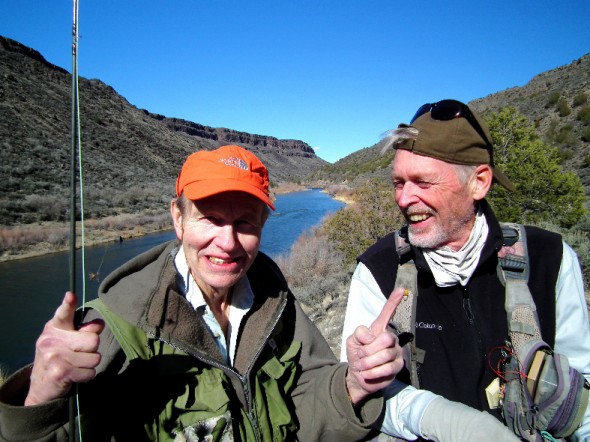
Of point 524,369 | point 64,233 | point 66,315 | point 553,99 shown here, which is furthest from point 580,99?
point 64,233

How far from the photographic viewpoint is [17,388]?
1.01 meters

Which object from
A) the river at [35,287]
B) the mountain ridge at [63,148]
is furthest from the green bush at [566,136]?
the mountain ridge at [63,148]

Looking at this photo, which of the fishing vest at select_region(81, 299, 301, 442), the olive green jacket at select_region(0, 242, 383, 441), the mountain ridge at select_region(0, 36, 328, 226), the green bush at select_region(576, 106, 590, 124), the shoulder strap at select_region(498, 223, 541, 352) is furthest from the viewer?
the mountain ridge at select_region(0, 36, 328, 226)

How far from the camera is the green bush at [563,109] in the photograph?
2367 cm

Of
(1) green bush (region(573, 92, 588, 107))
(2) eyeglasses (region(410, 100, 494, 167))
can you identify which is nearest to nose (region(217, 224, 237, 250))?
(2) eyeglasses (region(410, 100, 494, 167))

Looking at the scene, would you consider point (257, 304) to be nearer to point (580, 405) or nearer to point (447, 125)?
point (447, 125)

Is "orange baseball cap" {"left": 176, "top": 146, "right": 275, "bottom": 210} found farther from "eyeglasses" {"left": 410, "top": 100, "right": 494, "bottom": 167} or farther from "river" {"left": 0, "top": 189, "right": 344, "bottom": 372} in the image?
"river" {"left": 0, "top": 189, "right": 344, "bottom": 372}

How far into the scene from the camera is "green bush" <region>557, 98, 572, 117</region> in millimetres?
23672

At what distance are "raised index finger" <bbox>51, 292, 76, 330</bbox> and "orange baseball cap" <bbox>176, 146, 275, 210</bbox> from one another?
0.64m

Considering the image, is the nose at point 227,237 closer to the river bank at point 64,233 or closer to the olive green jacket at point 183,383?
the olive green jacket at point 183,383

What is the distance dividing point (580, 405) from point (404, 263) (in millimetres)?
896

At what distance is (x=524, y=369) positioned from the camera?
145cm

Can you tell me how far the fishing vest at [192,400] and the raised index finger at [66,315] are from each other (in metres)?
0.23

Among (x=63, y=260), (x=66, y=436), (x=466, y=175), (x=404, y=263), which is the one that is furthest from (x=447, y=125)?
(x=63, y=260)
